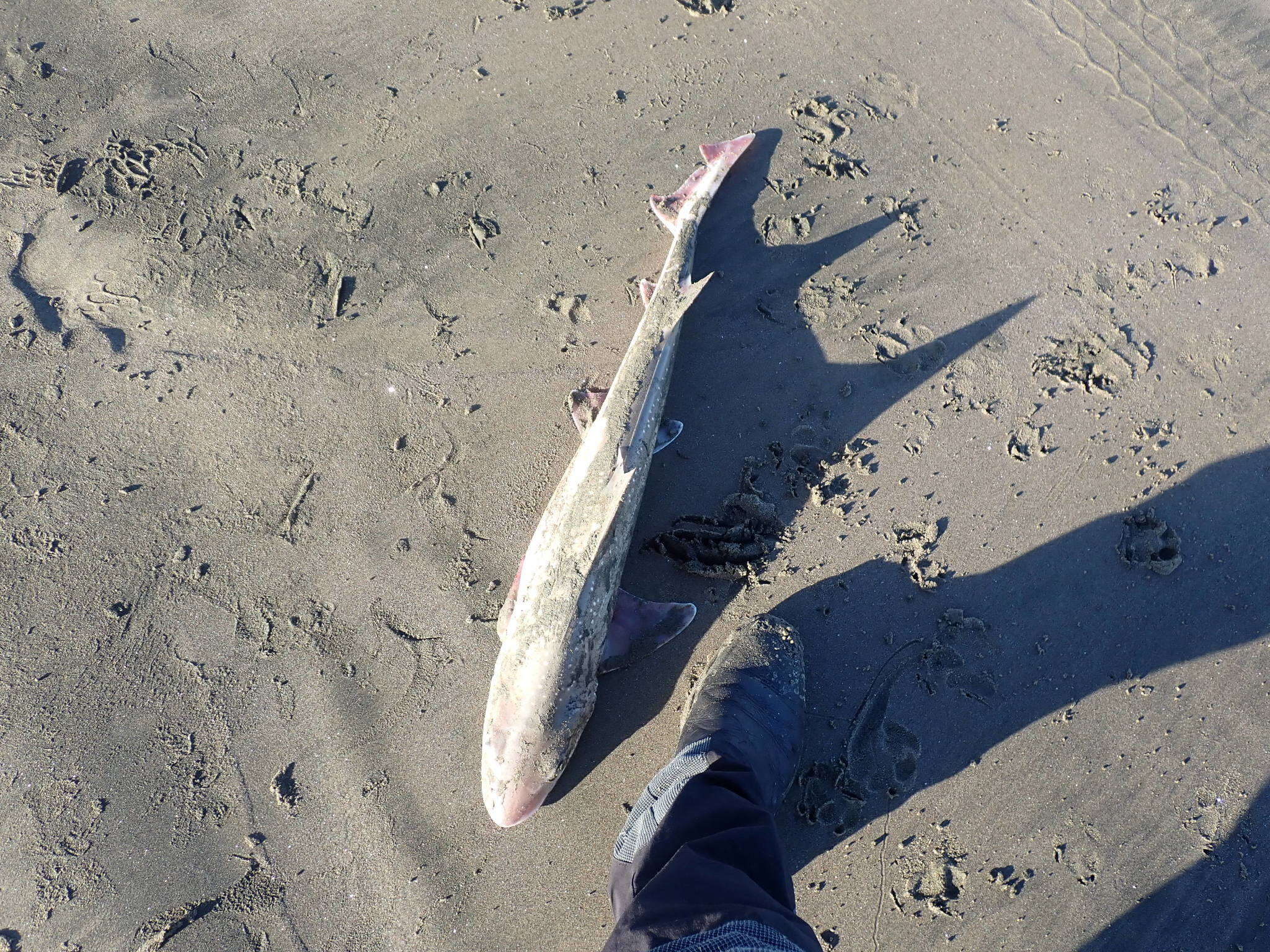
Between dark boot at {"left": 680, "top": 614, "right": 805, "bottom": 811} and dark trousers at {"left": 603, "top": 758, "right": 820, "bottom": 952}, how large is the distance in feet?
0.55

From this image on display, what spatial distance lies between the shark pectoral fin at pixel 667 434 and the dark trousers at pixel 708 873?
1832mm

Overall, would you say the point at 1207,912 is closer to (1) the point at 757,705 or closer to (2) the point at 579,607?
(1) the point at 757,705

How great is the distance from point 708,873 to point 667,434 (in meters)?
2.37

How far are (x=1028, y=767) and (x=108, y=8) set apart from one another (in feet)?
26.5

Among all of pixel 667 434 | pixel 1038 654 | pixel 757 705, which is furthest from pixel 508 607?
pixel 1038 654

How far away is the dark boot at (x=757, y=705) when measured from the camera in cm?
358

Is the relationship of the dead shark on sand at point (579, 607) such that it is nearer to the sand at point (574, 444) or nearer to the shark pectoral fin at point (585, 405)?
the shark pectoral fin at point (585, 405)

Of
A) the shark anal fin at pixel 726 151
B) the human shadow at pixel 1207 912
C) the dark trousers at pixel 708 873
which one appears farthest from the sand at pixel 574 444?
the dark trousers at pixel 708 873

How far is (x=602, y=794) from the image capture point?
3.95 m

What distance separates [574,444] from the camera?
4320 millimetres

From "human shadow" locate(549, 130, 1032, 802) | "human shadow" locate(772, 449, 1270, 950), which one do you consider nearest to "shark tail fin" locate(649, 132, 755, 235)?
"human shadow" locate(549, 130, 1032, 802)

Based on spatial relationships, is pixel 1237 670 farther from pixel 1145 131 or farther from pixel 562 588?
pixel 562 588

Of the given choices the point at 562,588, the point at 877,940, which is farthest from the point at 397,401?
the point at 877,940

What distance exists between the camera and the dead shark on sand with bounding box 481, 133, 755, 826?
355cm
